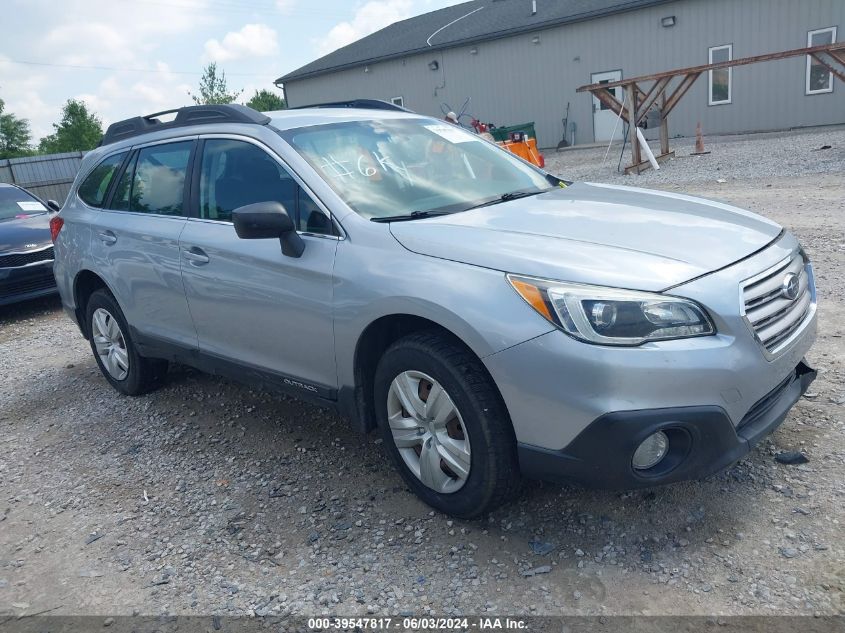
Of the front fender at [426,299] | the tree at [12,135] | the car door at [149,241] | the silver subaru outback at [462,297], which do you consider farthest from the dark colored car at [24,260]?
the tree at [12,135]

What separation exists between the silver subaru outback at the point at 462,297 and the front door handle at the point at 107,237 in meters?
0.13

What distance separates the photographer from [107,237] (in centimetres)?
472

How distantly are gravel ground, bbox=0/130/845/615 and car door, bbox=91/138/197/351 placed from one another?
695 millimetres

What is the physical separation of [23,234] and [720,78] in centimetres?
1918

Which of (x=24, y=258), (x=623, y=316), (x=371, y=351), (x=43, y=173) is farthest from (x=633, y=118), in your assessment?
(x=43, y=173)

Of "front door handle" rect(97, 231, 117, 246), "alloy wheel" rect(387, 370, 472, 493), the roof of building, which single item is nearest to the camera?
"alloy wheel" rect(387, 370, 472, 493)

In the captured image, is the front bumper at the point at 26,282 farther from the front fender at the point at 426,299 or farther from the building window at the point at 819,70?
the building window at the point at 819,70

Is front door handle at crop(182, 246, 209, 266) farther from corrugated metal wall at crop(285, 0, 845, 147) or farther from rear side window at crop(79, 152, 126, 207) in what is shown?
corrugated metal wall at crop(285, 0, 845, 147)

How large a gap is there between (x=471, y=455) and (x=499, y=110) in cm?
2456

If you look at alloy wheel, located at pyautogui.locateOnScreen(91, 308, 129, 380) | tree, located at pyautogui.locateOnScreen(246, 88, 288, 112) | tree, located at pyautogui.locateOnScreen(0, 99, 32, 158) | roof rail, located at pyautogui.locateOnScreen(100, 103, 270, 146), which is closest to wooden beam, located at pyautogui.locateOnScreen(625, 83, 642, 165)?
roof rail, located at pyautogui.locateOnScreen(100, 103, 270, 146)

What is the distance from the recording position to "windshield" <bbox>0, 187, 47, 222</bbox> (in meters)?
9.26

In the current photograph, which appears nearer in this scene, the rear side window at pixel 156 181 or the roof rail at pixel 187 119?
the roof rail at pixel 187 119

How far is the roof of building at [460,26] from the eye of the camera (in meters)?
23.2

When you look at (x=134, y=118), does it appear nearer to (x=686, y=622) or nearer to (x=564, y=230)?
(x=564, y=230)
